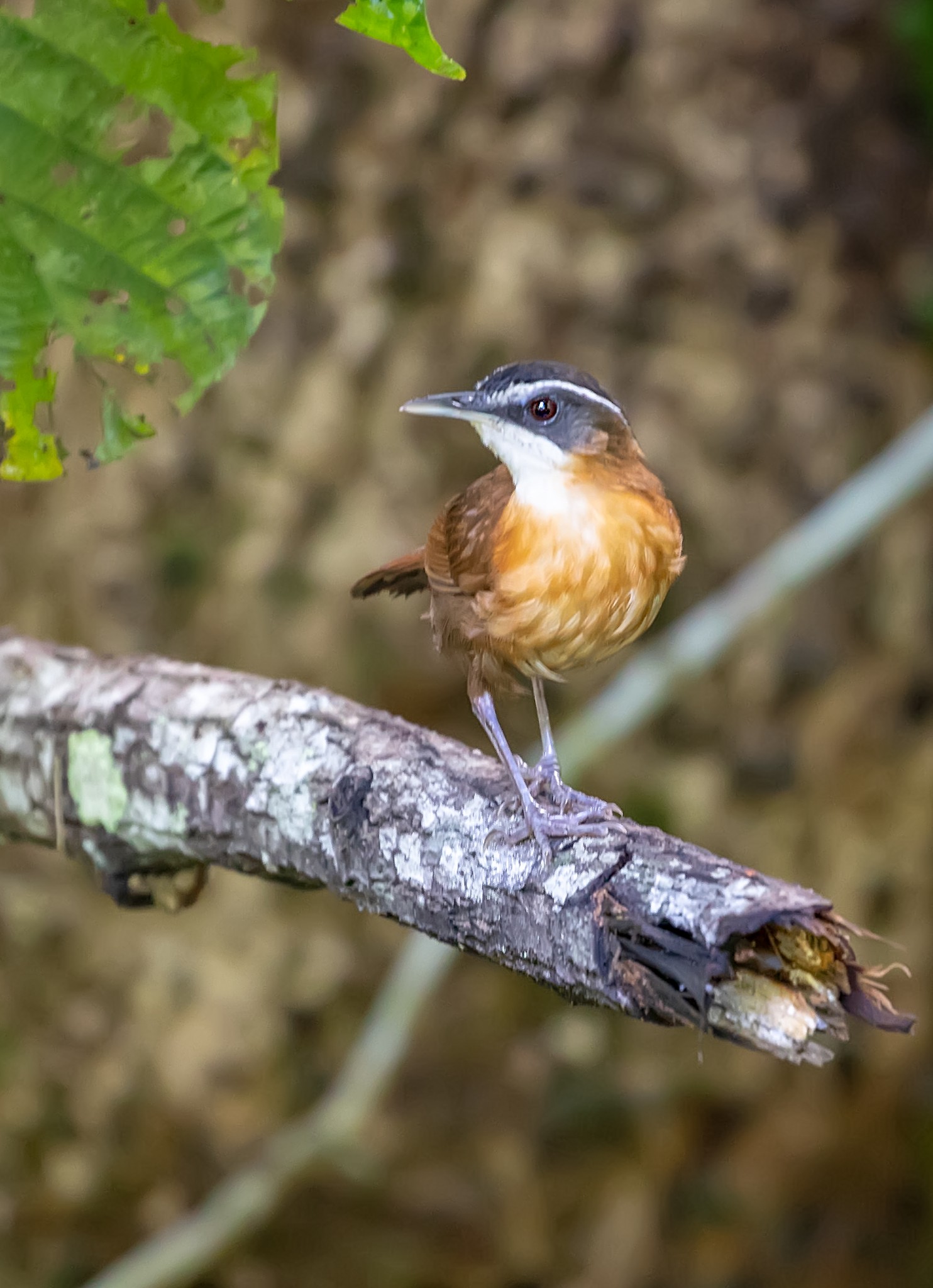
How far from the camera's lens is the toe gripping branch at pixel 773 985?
817mm

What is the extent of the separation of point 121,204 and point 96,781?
0.75 meters

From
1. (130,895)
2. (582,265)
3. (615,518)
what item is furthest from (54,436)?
(582,265)

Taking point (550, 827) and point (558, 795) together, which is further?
point (558, 795)

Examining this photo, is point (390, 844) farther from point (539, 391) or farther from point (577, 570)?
point (539, 391)

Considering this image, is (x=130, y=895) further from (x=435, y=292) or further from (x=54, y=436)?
(x=435, y=292)

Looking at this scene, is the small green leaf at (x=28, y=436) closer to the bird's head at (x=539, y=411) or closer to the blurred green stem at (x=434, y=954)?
the bird's head at (x=539, y=411)

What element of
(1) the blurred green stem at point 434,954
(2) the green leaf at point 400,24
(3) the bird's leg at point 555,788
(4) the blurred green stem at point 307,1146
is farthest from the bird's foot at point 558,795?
(4) the blurred green stem at point 307,1146

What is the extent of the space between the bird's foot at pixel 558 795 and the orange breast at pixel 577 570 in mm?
144

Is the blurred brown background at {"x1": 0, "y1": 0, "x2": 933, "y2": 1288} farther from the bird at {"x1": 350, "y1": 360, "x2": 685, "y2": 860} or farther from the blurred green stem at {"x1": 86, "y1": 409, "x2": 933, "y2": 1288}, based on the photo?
the bird at {"x1": 350, "y1": 360, "x2": 685, "y2": 860}

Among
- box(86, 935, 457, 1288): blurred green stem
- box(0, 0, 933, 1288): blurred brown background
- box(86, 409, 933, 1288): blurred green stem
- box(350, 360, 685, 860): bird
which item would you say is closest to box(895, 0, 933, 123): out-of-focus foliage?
box(0, 0, 933, 1288): blurred brown background

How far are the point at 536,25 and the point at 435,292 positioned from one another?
2.14 ft

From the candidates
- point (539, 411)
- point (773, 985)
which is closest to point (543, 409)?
point (539, 411)

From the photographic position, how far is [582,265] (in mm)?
2988

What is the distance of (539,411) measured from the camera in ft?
3.78
